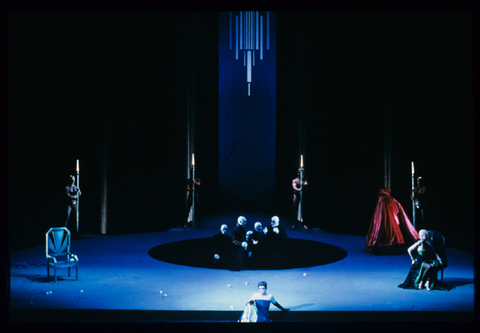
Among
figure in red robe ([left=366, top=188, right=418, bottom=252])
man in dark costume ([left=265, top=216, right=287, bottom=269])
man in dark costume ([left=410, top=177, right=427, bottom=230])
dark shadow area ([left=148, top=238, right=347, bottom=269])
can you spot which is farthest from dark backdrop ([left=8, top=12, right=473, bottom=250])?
man in dark costume ([left=265, top=216, right=287, bottom=269])

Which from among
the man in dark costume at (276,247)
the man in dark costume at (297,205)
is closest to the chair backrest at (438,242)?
the man in dark costume at (276,247)

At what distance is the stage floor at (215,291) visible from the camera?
4918 millimetres

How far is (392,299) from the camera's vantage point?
5.46 metres

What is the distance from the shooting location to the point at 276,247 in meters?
6.97

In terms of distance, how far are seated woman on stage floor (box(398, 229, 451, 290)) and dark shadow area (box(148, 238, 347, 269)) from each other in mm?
1570

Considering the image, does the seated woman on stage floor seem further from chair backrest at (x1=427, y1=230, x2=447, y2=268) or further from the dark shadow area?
the dark shadow area

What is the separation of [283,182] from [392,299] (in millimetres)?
6722

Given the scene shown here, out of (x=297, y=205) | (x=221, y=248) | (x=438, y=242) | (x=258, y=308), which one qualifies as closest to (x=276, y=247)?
(x=221, y=248)

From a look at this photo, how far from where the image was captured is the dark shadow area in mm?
7285

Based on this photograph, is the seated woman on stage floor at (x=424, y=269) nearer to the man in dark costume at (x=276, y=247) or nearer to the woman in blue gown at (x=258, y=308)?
the man in dark costume at (x=276, y=247)

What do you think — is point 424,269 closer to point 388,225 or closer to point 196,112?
point 388,225

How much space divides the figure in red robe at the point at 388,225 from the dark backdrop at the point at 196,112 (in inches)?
43.4

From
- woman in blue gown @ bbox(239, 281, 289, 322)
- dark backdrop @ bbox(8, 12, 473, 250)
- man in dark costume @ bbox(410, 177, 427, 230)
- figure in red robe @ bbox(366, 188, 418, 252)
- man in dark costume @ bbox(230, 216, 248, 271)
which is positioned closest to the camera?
woman in blue gown @ bbox(239, 281, 289, 322)

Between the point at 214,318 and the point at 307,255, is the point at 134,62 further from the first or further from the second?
the point at 214,318
